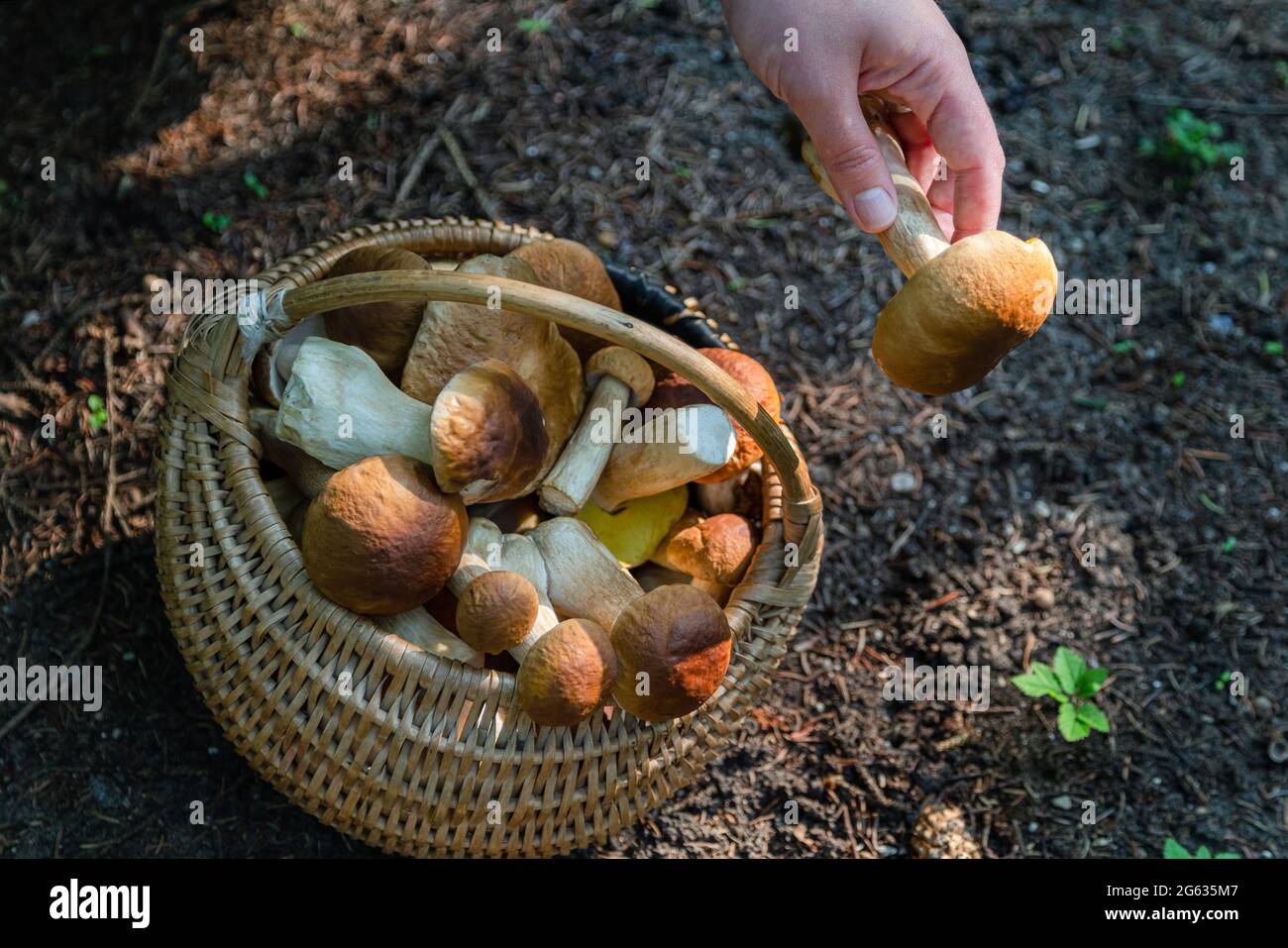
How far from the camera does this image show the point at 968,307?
184cm

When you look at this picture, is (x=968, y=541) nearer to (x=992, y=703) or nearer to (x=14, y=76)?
(x=992, y=703)

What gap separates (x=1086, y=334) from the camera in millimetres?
3357

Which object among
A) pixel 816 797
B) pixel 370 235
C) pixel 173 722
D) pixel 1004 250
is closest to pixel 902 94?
pixel 1004 250

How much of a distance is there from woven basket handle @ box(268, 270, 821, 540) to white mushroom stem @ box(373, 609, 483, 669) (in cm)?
66

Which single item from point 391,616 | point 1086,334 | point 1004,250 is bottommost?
point 391,616

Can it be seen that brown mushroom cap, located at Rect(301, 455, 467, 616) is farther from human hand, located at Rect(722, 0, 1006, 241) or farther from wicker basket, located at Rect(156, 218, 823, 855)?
human hand, located at Rect(722, 0, 1006, 241)

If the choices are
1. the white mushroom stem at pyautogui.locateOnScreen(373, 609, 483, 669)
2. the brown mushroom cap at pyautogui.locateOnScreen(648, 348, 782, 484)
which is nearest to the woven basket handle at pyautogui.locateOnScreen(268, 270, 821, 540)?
the brown mushroom cap at pyautogui.locateOnScreen(648, 348, 782, 484)

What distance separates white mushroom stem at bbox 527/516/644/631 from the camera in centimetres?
219

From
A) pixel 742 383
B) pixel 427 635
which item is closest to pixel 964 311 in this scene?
pixel 742 383

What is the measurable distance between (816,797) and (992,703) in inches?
22.6

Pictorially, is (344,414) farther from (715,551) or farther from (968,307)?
(968,307)

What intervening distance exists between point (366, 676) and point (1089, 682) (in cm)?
191

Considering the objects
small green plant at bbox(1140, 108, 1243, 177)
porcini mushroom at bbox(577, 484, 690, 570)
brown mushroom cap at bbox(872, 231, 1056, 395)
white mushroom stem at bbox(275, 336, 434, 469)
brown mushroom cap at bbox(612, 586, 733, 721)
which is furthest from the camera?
small green plant at bbox(1140, 108, 1243, 177)

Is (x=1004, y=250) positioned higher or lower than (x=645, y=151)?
A: lower
